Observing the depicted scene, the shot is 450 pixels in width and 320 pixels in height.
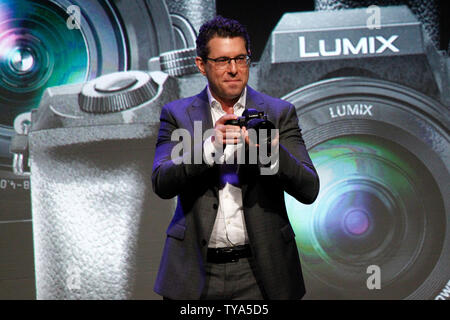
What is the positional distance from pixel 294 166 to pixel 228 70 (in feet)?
0.78

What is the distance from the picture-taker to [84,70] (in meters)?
1.99

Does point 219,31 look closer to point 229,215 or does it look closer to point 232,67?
point 232,67

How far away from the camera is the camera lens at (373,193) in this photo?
1888 mm

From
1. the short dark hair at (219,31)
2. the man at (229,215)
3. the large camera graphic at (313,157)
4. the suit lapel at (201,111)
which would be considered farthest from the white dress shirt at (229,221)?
the large camera graphic at (313,157)

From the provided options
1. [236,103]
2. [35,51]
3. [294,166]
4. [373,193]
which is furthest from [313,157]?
[35,51]

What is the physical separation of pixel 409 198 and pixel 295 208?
47 cm

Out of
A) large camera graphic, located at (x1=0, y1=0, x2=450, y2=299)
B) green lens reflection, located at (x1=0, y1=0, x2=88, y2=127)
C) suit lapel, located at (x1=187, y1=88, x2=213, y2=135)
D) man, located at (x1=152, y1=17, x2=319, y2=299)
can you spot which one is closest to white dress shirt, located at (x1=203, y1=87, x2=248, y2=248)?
man, located at (x1=152, y1=17, x2=319, y2=299)

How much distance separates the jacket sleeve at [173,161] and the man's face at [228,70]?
12 cm

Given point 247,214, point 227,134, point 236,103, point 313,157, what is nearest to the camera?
point 227,134

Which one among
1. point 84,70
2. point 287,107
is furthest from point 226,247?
point 84,70

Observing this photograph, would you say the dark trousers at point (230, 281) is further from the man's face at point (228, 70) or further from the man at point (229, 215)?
the man's face at point (228, 70)

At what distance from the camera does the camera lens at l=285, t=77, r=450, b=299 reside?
6.19 ft

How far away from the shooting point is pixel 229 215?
0.93m
